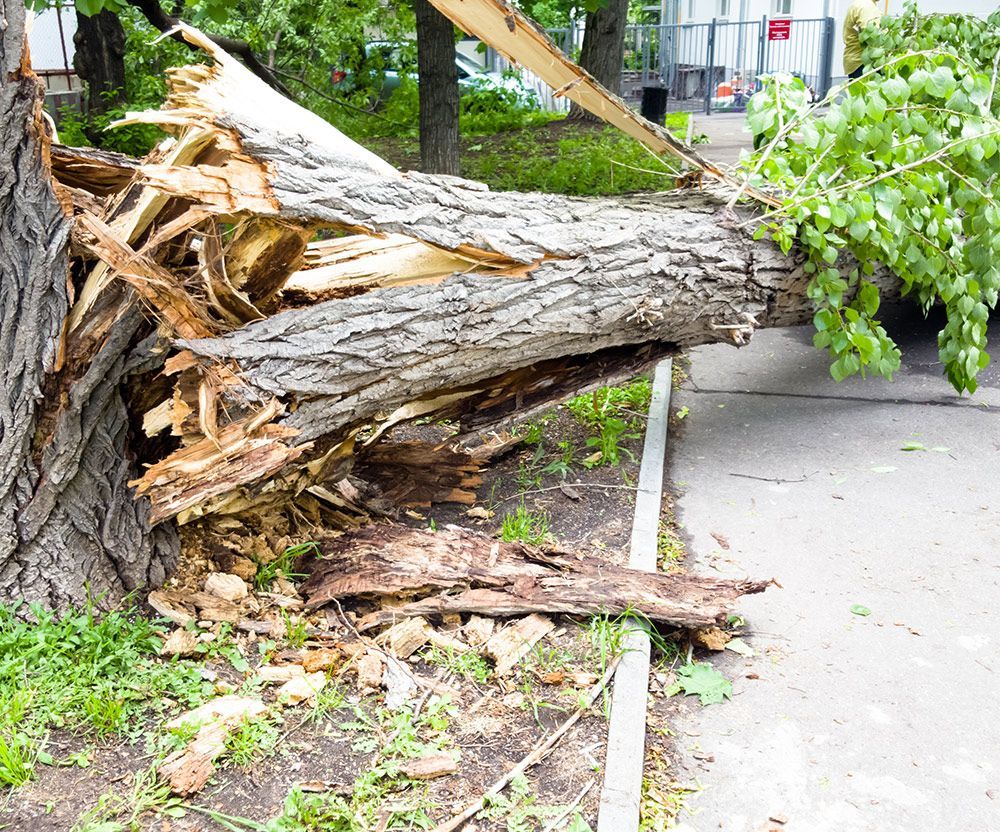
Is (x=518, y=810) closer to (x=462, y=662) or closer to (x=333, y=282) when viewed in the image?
(x=462, y=662)

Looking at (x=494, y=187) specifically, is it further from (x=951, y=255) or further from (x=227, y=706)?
(x=227, y=706)

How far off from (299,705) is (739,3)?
2659 centimetres

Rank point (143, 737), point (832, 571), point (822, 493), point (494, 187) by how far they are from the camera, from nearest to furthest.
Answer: point (143, 737), point (832, 571), point (822, 493), point (494, 187)

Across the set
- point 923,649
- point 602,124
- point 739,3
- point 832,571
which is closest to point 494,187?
point 602,124

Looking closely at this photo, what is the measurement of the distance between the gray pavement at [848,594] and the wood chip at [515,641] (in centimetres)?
58

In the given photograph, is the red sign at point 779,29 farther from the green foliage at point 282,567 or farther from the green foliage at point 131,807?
the green foliage at point 131,807

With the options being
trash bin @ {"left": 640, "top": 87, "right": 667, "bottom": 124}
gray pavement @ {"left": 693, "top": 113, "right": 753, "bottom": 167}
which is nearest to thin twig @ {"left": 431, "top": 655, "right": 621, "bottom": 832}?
gray pavement @ {"left": 693, "top": 113, "right": 753, "bottom": 167}

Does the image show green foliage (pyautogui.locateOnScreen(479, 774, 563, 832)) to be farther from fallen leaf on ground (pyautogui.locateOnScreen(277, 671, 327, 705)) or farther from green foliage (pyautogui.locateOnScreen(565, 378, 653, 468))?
green foliage (pyautogui.locateOnScreen(565, 378, 653, 468))

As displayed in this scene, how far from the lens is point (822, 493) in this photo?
4.63 m

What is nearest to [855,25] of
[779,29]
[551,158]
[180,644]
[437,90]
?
[551,158]

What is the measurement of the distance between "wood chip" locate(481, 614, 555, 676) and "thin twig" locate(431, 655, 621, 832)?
302 millimetres

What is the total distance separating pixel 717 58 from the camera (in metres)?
23.4

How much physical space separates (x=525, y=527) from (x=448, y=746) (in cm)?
136

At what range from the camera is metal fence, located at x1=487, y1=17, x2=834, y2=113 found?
20781mm
